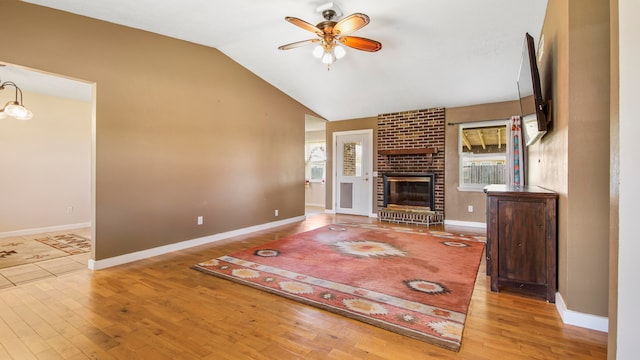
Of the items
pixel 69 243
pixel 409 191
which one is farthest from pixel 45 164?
pixel 409 191

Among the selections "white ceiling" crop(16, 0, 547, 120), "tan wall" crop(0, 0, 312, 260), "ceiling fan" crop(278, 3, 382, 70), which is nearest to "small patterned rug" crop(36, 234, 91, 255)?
"tan wall" crop(0, 0, 312, 260)

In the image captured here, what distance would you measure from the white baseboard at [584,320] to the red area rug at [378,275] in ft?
2.04

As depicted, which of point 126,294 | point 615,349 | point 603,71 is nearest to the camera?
point 615,349

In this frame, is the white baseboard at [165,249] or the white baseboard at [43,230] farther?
the white baseboard at [43,230]

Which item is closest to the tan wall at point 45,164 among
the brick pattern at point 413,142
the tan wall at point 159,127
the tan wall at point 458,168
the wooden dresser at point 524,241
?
the tan wall at point 159,127

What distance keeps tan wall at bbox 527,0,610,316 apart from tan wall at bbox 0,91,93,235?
7.26 metres

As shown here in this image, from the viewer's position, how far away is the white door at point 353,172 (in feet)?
22.0

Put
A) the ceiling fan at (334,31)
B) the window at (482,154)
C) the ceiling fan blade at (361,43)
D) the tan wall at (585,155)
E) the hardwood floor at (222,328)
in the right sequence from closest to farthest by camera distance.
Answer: the hardwood floor at (222,328)
the tan wall at (585,155)
the ceiling fan at (334,31)
the ceiling fan blade at (361,43)
the window at (482,154)

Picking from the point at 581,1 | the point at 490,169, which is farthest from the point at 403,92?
the point at 581,1

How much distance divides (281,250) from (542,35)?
3.93m

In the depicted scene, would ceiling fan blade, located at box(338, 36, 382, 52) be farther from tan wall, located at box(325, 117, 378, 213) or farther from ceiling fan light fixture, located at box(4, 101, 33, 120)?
ceiling fan light fixture, located at box(4, 101, 33, 120)

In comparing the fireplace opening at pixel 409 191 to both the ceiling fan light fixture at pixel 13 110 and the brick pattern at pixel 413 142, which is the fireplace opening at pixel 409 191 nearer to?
the brick pattern at pixel 413 142

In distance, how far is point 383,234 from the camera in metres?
4.71

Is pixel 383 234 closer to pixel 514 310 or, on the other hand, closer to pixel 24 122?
pixel 514 310
